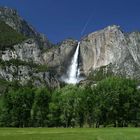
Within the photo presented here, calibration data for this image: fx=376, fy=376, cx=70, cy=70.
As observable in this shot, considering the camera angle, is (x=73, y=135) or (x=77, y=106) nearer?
(x=73, y=135)

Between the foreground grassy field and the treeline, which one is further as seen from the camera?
the treeline

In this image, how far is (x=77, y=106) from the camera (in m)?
143

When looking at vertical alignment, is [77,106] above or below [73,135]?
above

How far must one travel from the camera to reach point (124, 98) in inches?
5527

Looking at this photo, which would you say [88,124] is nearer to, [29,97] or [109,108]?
[109,108]

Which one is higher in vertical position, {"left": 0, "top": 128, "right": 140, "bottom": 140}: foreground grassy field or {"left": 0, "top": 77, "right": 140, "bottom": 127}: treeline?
{"left": 0, "top": 77, "right": 140, "bottom": 127}: treeline

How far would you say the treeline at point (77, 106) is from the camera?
140250mm

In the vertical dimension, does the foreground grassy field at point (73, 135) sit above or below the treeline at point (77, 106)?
below

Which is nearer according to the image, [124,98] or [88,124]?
[124,98]

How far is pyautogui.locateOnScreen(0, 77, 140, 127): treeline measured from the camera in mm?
140250

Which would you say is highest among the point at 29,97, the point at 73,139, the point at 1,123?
the point at 29,97

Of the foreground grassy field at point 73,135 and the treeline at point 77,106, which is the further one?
the treeline at point 77,106

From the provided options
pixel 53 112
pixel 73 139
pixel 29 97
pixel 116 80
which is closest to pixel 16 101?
pixel 29 97

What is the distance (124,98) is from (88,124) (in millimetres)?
20669
